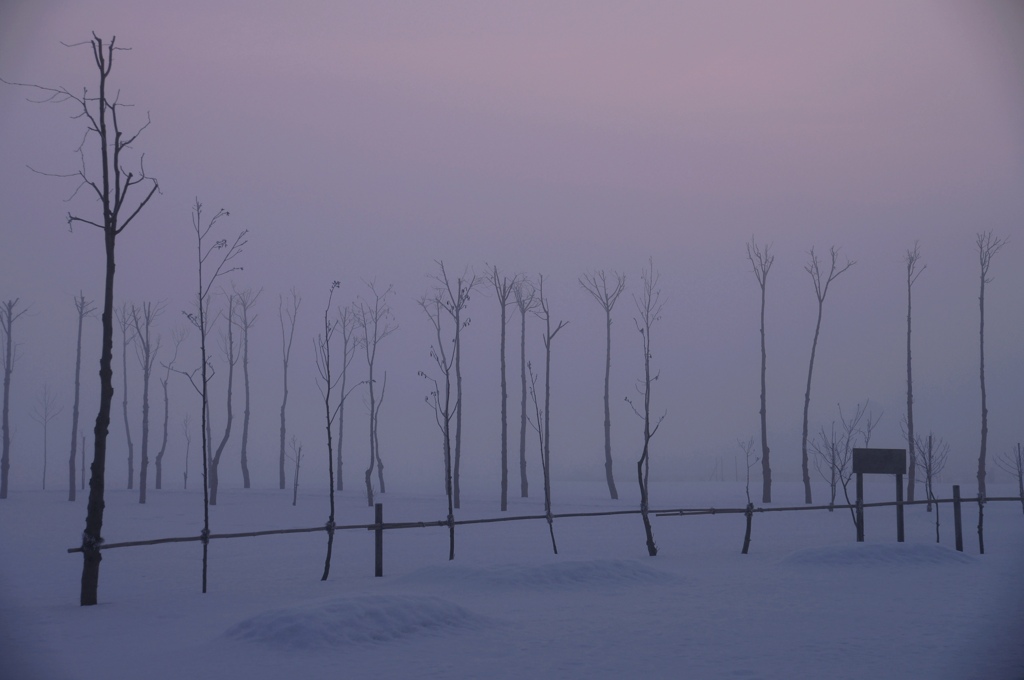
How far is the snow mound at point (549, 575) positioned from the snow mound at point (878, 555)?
3.03 m

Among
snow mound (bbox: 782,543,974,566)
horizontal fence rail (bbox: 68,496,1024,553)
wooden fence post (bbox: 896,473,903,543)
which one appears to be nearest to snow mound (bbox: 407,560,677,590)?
horizontal fence rail (bbox: 68,496,1024,553)

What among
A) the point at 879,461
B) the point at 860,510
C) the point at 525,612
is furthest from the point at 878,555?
the point at 525,612

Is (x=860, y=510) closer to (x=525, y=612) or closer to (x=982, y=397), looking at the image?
(x=525, y=612)

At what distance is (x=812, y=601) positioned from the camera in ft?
35.0

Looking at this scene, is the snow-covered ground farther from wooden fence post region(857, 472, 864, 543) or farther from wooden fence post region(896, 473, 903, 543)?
wooden fence post region(896, 473, 903, 543)

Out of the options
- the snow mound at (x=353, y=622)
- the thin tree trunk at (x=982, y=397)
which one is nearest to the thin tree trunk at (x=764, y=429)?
the thin tree trunk at (x=982, y=397)

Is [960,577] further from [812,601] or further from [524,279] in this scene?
[524,279]

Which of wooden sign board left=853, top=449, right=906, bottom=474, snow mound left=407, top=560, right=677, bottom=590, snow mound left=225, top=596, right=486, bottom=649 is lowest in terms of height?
snow mound left=407, top=560, right=677, bottom=590

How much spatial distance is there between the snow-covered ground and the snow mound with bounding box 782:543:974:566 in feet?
0.11

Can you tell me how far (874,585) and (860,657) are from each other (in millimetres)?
4790

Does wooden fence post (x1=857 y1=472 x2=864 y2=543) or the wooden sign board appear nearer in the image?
wooden fence post (x1=857 y1=472 x2=864 y2=543)

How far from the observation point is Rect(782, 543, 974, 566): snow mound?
13898mm

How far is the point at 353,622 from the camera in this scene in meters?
8.46

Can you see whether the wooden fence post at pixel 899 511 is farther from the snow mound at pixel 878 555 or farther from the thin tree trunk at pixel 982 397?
the thin tree trunk at pixel 982 397
